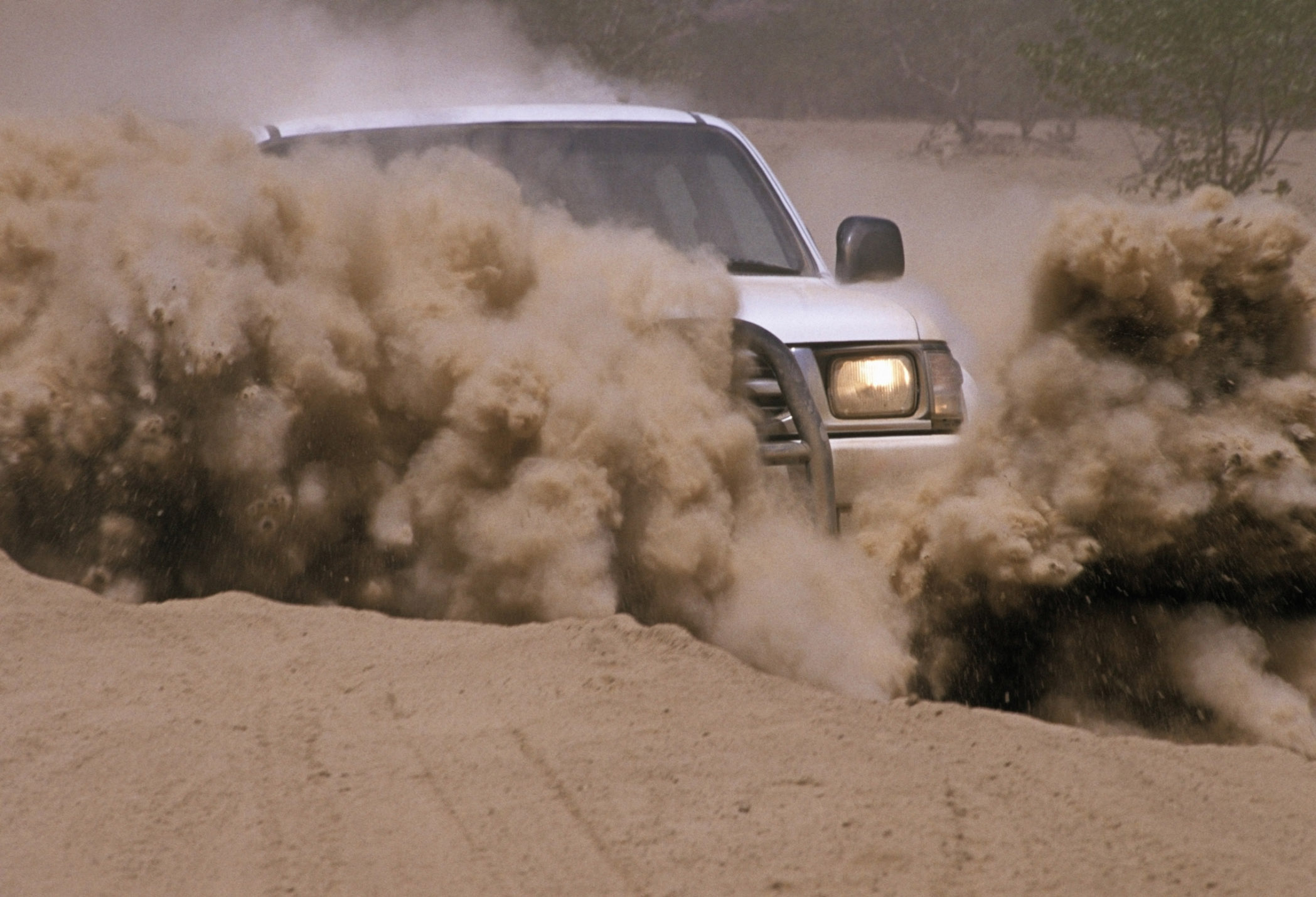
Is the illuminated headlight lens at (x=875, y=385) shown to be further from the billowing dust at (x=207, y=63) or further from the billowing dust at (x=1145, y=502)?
the billowing dust at (x=207, y=63)

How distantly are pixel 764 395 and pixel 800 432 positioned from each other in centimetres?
16

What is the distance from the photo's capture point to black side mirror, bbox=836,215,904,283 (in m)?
5.01

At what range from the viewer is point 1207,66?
16.4 m

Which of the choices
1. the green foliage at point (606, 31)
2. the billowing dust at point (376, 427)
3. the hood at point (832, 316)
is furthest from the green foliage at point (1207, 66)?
the billowing dust at point (376, 427)

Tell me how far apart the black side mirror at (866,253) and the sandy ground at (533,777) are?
6.33ft

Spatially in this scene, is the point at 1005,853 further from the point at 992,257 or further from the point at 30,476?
the point at 992,257

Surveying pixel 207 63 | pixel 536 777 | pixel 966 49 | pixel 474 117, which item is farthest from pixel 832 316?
pixel 966 49

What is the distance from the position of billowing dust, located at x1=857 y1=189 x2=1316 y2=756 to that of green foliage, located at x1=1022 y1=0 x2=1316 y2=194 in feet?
43.1

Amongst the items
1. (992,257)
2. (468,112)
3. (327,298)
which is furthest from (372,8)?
(327,298)

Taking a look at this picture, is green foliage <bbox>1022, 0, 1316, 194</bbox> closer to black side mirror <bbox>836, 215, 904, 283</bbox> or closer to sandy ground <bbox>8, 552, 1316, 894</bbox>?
black side mirror <bbox>836, 215, 904, 283</bbox>

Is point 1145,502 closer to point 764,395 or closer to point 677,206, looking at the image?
point 764,395

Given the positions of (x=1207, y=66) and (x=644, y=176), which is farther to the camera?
(x=1207, y=66)

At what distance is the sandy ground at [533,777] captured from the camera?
8.63 ft

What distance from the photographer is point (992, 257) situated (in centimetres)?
1493
